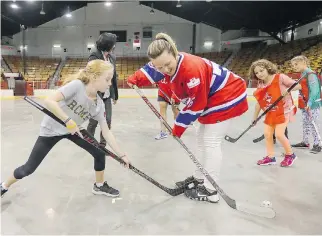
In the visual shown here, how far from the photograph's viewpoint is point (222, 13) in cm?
1791

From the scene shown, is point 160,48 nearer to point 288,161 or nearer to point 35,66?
point 288,161

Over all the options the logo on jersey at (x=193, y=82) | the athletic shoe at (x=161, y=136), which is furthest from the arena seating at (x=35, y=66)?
the logo on jersey at (x=193, y=82)

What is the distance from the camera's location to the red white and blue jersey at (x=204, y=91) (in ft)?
5.75

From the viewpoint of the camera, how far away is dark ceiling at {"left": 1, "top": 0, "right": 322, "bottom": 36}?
15.4 meters

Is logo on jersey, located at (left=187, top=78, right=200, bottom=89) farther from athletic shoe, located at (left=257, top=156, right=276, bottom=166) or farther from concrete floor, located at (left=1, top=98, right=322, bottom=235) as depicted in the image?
athletic shoe, located at (left=257, top=156, right=276, bottom=166)

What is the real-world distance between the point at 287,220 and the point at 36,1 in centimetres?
1740

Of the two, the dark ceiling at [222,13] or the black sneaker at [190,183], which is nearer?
the black sneaker at [190,183]

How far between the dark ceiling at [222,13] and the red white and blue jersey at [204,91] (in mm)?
14504

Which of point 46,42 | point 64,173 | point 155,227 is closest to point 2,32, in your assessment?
point 46,42

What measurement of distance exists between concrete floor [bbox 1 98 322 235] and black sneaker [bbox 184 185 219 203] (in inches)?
1.8

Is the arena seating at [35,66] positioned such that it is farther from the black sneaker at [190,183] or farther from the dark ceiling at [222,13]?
the black sneaker at [190,183]

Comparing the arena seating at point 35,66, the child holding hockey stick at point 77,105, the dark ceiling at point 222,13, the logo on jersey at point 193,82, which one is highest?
the dark ceiling at point 222,13

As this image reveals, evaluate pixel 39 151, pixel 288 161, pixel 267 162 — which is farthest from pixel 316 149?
pixel 39 151

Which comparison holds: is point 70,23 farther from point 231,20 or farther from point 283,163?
point 283,163
